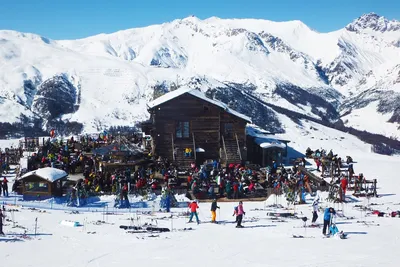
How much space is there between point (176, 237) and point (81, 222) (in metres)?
5.42

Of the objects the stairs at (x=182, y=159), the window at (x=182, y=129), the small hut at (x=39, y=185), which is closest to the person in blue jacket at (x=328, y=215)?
the small hut at (x=39, y=185)

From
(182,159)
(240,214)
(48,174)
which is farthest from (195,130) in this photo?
(240,214)

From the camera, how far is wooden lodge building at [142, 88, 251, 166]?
1737 inches

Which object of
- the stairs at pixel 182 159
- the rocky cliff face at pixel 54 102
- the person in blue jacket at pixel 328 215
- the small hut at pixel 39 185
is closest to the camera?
the person in blue jacket at pixel 328 215

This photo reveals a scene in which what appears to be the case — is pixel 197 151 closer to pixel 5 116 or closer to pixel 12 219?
pixel 12 219

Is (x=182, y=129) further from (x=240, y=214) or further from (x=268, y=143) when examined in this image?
(x=240, y=214)

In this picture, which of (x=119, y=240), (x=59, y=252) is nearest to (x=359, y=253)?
(x=119, y=240)

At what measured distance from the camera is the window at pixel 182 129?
44.7 metres

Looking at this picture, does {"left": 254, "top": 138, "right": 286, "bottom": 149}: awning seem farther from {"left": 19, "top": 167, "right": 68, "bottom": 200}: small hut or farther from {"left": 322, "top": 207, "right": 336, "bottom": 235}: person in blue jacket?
{"left": 322, "top": 207, "right": 336, "bottom": 235}: person in blue jacket

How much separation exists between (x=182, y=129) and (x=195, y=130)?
110 cm

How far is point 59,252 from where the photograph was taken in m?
18.0

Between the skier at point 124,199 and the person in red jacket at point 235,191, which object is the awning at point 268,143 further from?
the skier at point 124,199

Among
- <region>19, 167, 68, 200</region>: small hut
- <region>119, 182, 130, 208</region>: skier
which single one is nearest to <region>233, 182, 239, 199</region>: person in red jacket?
<region>119, 182, 130, 208</region>: skier

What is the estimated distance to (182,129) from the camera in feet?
147
